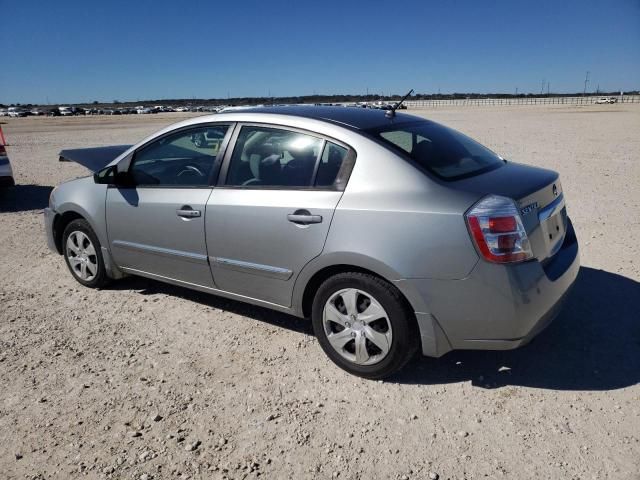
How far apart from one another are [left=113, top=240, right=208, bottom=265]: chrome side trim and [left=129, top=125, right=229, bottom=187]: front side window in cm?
51

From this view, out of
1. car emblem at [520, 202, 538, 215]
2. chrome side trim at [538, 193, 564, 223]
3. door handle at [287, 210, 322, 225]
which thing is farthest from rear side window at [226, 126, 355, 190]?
chrome side trim at [538, 193, 564, 223]

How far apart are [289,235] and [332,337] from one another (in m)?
0.71

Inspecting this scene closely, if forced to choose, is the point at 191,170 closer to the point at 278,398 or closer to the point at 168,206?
the point at 168,206

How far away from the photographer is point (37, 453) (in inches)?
102

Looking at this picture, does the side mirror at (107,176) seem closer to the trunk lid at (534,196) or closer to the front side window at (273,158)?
the front side window at (273,158)

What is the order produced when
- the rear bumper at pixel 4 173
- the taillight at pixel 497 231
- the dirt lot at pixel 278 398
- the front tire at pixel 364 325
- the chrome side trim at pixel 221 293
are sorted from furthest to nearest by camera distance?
the rear bumper at pixel 4 173 → the chrome side trim at pixel 221 293 → the front tire at pixel 364 325 → the taillight at pixel 497 231 → the dirt lot at pixel 278 398

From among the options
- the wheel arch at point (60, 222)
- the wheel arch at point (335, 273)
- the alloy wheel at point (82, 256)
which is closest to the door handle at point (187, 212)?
the wheel arch at point (335, 273)

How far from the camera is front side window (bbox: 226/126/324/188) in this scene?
3.25m

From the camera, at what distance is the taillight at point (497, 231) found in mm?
2635

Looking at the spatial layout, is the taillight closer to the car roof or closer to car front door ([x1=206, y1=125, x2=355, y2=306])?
car front door ([x1=206, y1=125, x2=355, y2=306])

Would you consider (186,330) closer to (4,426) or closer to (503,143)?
(4,426)

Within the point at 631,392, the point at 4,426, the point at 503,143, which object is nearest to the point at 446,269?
the point at 631,392

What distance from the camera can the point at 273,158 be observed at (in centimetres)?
343

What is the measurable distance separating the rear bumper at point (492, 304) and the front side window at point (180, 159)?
6.16 feet
